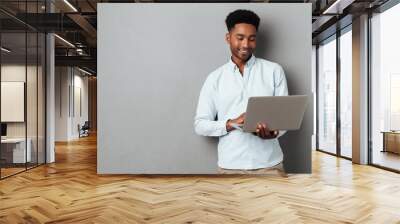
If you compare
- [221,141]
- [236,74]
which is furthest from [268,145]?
[236,74]

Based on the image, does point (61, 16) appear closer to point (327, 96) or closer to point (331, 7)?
point (331, 7)

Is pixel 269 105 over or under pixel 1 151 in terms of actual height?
over

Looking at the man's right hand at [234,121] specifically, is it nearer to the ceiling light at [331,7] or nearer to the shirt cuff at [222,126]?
the shirt cuff at [222,126]

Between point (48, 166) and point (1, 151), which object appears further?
point (48, 166)

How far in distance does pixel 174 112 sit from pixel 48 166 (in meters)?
3.65

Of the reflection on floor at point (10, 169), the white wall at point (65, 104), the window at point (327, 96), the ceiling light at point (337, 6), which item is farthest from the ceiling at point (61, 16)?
the white wall at point (65, 104)

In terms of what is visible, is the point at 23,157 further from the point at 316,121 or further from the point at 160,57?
→ the point at 316,121

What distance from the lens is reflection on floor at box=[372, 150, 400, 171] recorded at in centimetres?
700

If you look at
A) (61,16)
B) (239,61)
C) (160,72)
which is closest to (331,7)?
(160,72)

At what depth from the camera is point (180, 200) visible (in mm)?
2633

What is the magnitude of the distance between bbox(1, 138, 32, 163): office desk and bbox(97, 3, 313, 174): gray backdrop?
2.08 meters

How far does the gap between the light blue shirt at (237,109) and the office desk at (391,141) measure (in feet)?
14.4

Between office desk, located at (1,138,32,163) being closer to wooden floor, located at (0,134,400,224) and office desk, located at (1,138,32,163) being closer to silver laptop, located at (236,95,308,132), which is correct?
wooden floor, located at (0,134,400,224)

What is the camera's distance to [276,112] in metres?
2.70
